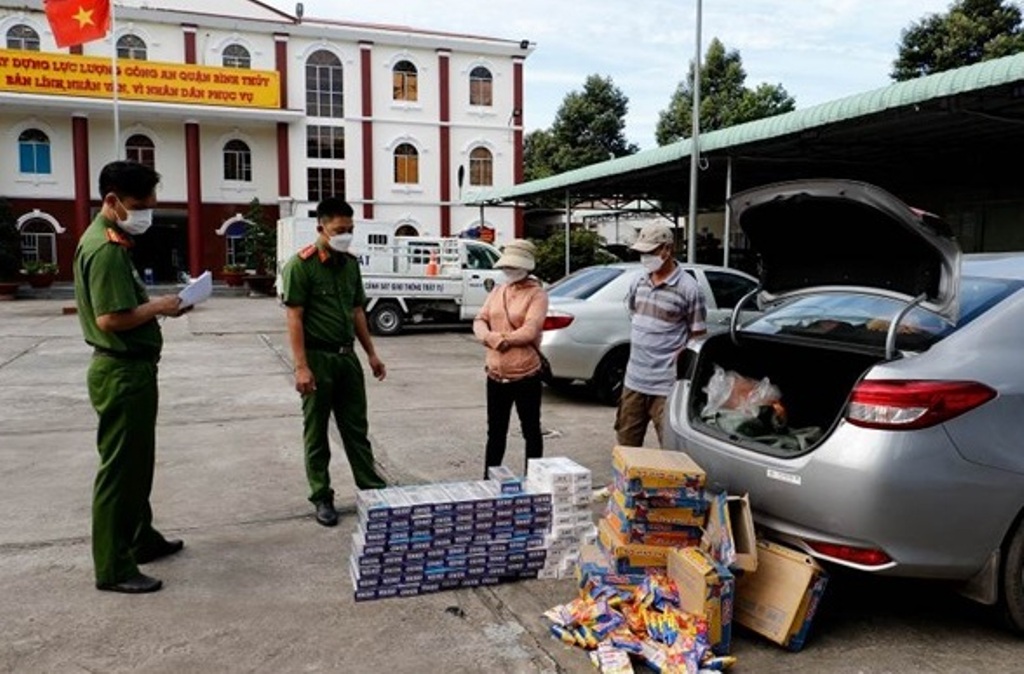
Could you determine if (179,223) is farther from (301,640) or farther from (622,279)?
(301,640)

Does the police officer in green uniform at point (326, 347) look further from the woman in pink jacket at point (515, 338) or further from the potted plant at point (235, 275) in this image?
the potted plant at point (235, 275)

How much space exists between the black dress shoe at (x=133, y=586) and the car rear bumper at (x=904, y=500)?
2.79 m

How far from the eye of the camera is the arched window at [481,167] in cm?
3419

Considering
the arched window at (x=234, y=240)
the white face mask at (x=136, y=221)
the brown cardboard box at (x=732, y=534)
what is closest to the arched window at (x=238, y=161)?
the arched window at (x=234, y=240)

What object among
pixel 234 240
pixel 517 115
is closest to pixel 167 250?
pixel 234 240

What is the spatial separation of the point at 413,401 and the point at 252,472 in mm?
2931

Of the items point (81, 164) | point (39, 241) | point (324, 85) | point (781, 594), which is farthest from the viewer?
point (324, 85)

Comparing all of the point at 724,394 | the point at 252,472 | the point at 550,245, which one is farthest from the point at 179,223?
the point at 724,394

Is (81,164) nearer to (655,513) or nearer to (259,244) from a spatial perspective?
(259,244)

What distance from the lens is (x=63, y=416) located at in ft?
25.6

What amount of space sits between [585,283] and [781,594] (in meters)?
5.59

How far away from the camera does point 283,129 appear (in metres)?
32.0

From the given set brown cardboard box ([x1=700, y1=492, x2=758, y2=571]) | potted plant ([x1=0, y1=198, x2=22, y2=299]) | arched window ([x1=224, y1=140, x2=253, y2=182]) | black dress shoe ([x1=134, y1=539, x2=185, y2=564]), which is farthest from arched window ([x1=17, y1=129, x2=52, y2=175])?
brown cardboard box ([x1=700, y1=492, x2=758, y2=571])

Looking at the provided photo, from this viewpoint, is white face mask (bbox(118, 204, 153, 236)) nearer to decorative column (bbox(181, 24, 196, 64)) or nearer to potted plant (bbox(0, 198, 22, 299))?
potted plant (bbox(0, 198, 22, 299))
